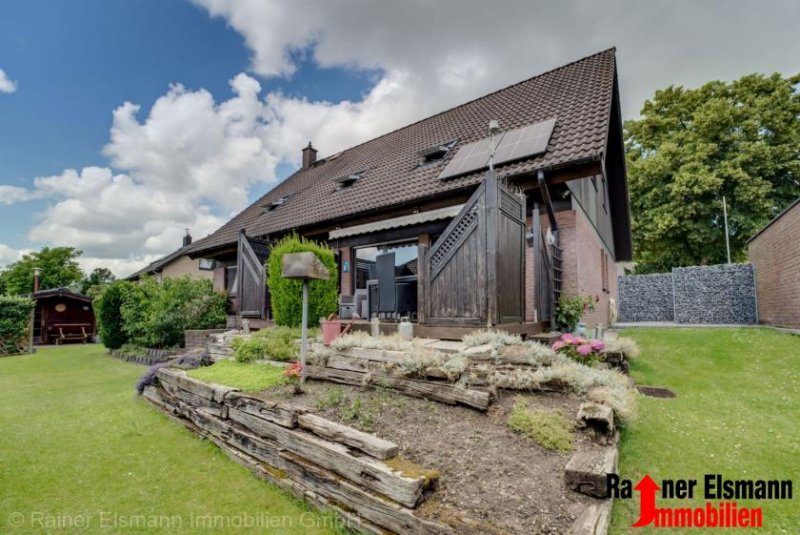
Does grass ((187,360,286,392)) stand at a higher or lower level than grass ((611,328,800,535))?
higher

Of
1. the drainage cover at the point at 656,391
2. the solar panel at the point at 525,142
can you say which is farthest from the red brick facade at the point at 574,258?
the drainage cover at the point at 656,391

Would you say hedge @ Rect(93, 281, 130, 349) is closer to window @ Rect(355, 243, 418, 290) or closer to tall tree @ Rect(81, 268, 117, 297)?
window @ Rect(355, 243, 418, 290)

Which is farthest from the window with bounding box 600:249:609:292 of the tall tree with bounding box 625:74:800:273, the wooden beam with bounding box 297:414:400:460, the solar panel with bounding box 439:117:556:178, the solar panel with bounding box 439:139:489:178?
the wooden beam with bounding box 297:414:400:460

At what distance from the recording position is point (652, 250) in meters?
22.5

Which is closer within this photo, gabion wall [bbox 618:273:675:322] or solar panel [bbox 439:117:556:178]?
solar panel [bbox 439:117:556:178]

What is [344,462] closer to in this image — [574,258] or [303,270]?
[303,270]

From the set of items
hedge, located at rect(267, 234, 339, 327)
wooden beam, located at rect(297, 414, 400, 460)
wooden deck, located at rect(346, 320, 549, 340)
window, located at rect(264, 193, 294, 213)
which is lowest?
wooden beam, located at rect(297, 414, 400, 460)

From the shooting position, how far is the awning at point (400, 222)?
8164 millimetres

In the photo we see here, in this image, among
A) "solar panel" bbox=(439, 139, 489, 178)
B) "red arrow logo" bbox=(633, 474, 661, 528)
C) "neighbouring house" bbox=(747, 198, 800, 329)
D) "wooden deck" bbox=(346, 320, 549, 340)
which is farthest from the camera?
"neighbouring house" bbox=(747, 198, 800, 329)

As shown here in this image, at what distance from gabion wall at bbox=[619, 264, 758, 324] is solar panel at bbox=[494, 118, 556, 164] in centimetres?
1072

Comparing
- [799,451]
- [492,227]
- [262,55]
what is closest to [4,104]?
[262,55]

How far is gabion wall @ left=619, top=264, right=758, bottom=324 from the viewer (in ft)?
44.1

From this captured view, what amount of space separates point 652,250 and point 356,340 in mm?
23485

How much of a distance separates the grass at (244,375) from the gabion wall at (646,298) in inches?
662
